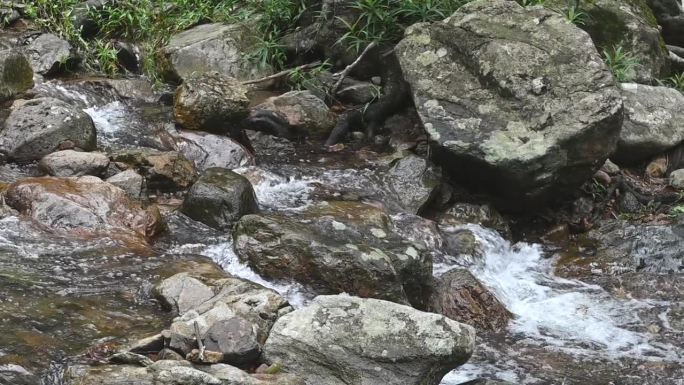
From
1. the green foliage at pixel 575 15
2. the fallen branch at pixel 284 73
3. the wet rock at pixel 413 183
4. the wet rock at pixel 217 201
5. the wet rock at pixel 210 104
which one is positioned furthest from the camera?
the fallen branch at pixel 284 73

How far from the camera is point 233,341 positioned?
3.70 m

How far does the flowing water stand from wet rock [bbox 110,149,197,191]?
2.08ft

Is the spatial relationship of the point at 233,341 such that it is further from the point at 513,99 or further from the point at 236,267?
the point at 513,99

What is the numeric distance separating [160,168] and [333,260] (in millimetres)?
2250

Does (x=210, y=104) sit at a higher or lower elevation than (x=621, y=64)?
higher

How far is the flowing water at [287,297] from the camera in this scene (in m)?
4.13

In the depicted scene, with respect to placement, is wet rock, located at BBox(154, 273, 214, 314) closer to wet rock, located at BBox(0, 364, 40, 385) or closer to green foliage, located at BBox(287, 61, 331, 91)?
wet rock, located at BBox(0, 364, 40, 385)

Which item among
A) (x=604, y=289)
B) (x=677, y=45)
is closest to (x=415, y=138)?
(x=604, y=289)

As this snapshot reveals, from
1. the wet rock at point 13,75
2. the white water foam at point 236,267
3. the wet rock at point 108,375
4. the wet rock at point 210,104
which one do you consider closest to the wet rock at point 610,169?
the wet rock at point 210,104

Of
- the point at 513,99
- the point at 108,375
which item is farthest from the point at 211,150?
the point at 108,375

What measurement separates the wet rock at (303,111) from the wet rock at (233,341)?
451 centimetres

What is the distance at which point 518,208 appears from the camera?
23.3 ft

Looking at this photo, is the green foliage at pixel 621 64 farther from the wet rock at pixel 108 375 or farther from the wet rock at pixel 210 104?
the wet rock at pixel 108 375

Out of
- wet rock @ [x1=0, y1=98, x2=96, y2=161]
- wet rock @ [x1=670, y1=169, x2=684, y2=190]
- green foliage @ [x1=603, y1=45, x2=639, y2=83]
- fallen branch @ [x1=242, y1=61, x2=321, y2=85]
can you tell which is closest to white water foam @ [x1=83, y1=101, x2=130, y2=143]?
wet rock @ [x1=0, y1=98, x2=96, y2=161]
